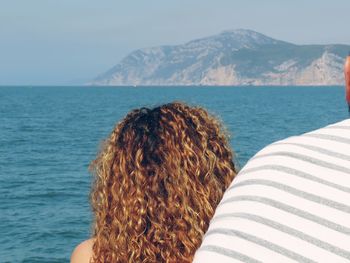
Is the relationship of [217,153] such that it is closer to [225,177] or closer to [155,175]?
[225,177]

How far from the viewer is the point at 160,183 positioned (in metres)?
2.37

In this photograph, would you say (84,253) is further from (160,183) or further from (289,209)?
(289,209)

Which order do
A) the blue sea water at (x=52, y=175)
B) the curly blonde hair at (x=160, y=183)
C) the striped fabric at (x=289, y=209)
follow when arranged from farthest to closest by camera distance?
the blue sea water at (x=52, y=175), the curly blonde hair at (x=160, y=183), the striped fabric at (x=289, y=209)

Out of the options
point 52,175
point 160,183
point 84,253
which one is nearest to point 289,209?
point 160,183

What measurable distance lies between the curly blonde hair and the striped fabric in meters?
1.04

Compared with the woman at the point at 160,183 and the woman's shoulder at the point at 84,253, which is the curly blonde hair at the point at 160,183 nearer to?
the woman at the point at 160,183

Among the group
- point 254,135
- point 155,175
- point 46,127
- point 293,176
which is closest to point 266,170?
point 293,176

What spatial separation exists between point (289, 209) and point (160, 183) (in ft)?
3.90

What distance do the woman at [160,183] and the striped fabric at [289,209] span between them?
3.40ft

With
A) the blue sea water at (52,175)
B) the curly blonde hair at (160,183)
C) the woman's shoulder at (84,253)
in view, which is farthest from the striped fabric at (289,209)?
the woman's shoulder at (84,253)

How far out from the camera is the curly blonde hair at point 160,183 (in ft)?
7.74

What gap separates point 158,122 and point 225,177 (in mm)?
333

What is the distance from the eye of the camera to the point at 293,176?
4.16 feet

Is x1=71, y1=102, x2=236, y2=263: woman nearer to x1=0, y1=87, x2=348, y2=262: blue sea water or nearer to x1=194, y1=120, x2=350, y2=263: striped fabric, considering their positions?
x1=0, y1=87, x2=348, y2=262: blue sea water
